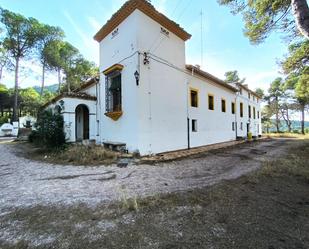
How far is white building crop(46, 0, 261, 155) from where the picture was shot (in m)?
9.02

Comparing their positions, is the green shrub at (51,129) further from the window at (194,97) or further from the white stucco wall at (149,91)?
the window at (194,97)

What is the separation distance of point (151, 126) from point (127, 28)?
523cm

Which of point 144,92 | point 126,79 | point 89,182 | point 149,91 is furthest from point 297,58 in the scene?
point 89,182

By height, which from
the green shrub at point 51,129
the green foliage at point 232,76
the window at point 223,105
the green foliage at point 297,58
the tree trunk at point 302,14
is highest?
the green foliage at point 232,76

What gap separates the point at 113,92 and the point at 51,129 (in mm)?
3842

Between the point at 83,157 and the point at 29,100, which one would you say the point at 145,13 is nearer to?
the point at 83,157

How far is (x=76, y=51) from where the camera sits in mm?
24047

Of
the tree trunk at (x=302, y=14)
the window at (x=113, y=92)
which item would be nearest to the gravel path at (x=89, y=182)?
the tree trunk at (x=302, y=14)

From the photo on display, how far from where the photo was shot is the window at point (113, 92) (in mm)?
10304

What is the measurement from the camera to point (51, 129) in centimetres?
944

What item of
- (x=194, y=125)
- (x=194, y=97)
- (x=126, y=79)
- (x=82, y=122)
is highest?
(x=126, y=79)

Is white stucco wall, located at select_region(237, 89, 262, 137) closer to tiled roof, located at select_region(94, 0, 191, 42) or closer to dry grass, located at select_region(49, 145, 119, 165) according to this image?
tiled roof, located at select_region(94, 0, 191, 42)

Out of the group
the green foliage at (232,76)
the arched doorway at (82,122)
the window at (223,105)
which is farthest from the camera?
the green foliage at (232,76)

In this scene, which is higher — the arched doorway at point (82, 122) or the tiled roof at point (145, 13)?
the tiled roof at point (145, 13)
